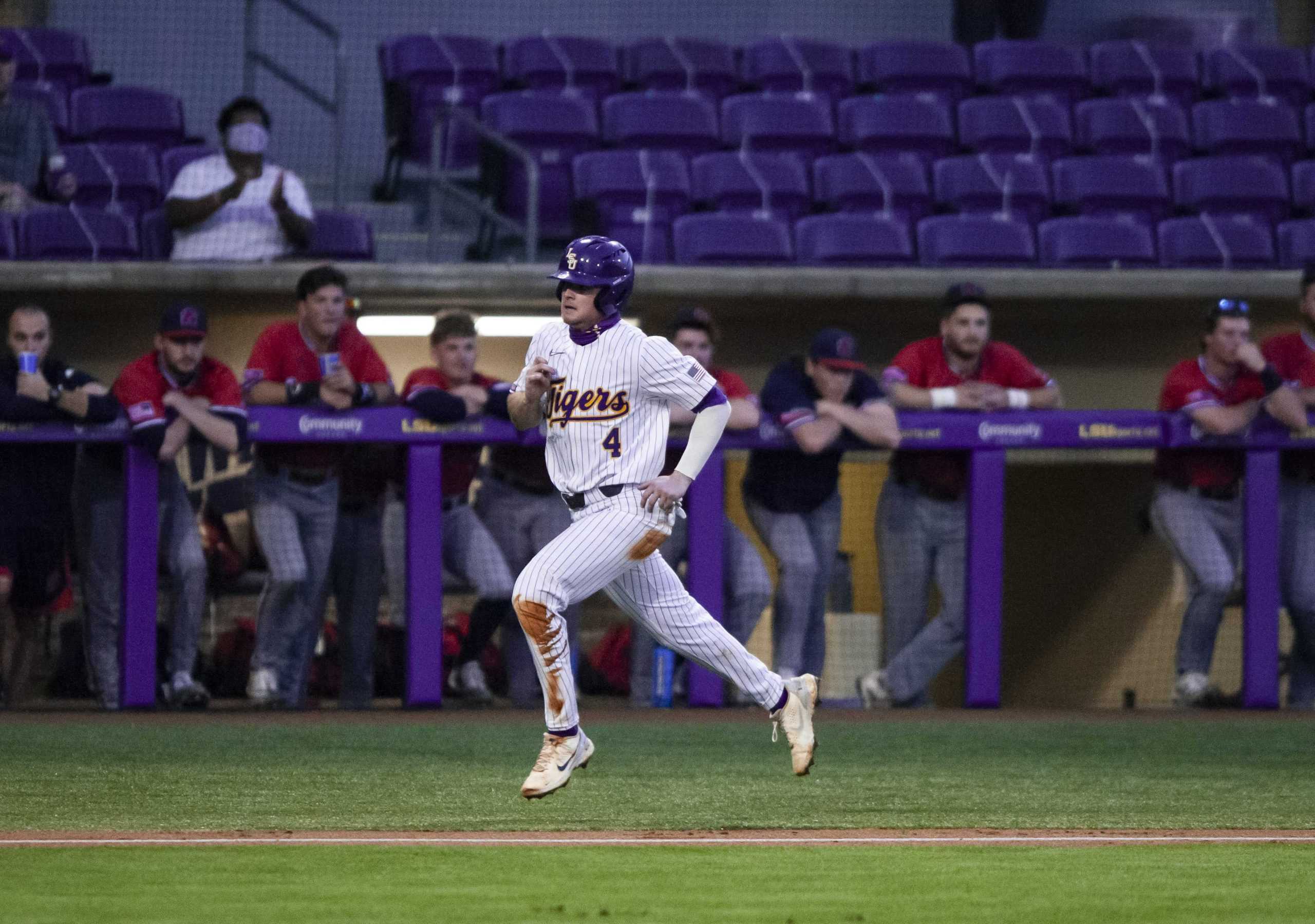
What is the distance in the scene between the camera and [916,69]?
12.4 metres

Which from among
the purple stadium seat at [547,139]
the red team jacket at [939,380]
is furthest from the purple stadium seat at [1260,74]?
the red team jacket at [939,380]

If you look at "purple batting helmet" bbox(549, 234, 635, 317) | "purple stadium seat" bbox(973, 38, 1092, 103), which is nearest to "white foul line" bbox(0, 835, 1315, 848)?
"purple batting helmet" bbox(549, 234, 635, 317)

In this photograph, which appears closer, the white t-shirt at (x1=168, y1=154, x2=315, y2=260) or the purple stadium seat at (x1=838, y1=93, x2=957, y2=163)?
the white t-shirt at (x1=168, y1=154, x2=315, y2=260)

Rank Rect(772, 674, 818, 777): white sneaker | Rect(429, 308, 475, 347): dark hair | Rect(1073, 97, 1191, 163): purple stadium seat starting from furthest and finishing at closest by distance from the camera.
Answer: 1. Rect(1073, 97, 1191, 163): purple stadium seat
2. Rect(429, 308, 475, 347): dark hair
3. Rect(772, 674, 818, 777): white sneaker

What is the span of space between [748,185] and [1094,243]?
7.06 ft

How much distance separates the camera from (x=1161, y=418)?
8492 mm

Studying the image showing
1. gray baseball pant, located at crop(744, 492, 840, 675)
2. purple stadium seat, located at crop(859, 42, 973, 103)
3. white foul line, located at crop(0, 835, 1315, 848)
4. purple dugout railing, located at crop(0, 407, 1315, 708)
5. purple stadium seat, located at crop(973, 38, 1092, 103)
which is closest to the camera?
white foul line, located at crop(0, 835, 1315, 848)

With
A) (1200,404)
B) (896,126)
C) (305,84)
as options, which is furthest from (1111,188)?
(305,84)

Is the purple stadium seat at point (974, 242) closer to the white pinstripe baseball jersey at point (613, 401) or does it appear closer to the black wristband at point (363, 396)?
the black wristband at point (363, 396)

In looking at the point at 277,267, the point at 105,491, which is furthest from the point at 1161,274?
the point at 105,491

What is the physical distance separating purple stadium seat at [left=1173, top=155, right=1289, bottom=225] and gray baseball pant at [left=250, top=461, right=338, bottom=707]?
644 cm

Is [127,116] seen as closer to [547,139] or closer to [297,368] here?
[547,139]

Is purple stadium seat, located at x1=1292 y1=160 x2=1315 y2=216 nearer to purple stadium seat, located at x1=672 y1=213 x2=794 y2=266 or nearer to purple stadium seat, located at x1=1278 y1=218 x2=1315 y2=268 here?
purple stadium seat, located at x1=1278 y1=218 x2=1315 y2=268

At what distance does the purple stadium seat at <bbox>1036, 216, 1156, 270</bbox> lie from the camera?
11164 millimetres
